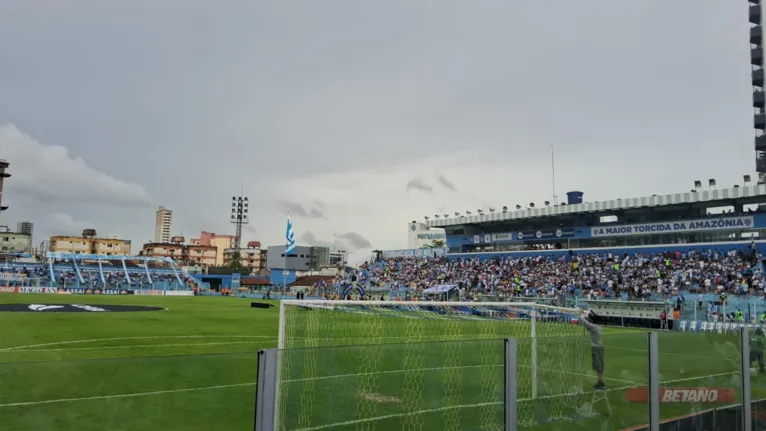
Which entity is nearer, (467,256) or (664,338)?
(664,338)

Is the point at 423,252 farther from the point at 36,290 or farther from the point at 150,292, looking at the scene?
the point at 36,290

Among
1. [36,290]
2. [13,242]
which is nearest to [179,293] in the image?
[36,290]

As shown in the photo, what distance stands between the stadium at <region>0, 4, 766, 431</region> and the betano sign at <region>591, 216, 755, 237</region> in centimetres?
17

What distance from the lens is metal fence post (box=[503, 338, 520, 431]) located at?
17.9 feet

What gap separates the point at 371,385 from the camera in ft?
21.3

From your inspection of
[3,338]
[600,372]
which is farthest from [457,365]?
[3,338]

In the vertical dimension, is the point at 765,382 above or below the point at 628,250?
below

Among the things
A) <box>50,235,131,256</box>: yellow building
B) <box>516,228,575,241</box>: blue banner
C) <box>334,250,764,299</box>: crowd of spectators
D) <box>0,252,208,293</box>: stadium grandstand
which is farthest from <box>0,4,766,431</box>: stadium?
<box>50,235,131,256</box>: yellow building

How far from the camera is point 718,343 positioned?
7695 mm

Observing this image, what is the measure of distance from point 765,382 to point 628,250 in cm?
4625

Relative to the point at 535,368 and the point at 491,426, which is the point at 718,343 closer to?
the point at 535,368

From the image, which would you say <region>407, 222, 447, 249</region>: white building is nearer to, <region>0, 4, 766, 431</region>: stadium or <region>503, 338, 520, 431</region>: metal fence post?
<region>0, 4, 766, 431</region>: stadium

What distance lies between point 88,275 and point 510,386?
271 feet

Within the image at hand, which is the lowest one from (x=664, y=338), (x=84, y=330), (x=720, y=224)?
(x=84, y=330)
